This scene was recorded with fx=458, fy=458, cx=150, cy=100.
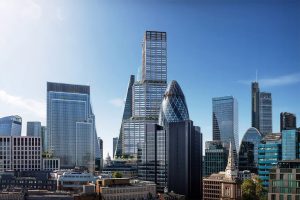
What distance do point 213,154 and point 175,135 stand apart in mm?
13203

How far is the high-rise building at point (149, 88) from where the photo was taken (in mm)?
61562

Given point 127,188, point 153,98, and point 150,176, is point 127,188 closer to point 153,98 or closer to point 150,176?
point 150,176

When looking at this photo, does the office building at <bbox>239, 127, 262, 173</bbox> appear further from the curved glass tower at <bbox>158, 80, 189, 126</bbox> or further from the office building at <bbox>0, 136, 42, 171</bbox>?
the office building at <bbox>0, 136, 42, 171</bbox>

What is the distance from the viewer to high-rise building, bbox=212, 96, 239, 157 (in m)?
85.2

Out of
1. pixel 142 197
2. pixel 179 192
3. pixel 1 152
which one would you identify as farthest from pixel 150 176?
pixel 1 152

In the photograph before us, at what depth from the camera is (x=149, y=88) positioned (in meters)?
63.4

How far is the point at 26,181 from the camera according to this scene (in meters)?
32.8

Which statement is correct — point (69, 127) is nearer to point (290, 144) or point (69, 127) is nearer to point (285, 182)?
point (290, 144)

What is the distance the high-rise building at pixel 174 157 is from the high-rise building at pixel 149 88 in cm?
1778

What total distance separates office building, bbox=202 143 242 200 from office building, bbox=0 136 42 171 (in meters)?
17.4

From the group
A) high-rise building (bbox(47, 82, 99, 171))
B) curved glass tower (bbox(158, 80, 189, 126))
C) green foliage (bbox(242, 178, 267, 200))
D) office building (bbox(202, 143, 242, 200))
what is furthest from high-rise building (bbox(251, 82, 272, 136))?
green foliage (bbox(242, 178, 267, 200))

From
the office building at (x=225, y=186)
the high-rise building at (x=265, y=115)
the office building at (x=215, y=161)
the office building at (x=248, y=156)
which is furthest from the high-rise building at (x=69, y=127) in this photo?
the high-rise building at (x=265, y=115)

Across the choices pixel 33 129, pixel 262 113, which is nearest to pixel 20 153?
pixel 33 129

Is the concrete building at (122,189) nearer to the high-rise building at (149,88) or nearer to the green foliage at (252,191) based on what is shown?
the green foliage at (252,191)
